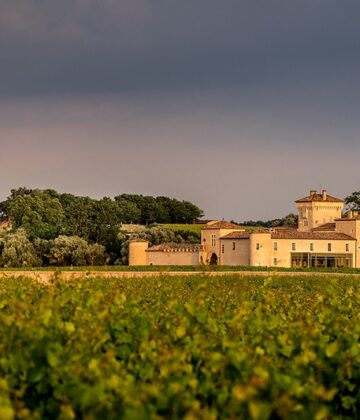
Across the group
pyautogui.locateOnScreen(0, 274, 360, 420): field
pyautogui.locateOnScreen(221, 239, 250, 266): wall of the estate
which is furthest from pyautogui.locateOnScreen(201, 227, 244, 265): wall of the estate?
pyautogui.locateOnScreen(0, 274, 360, 420): field

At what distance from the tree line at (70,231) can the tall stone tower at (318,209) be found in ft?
43.6

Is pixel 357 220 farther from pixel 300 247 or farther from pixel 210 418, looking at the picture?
pixel 210 418

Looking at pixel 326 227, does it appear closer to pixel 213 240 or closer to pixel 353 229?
pixel 353 229

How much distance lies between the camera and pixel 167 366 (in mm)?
6863

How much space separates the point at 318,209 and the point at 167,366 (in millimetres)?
69634

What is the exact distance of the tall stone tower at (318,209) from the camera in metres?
75.4

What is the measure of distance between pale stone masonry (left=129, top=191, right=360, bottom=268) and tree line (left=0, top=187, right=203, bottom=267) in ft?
16.1

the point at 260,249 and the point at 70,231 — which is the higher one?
the point at 70,231

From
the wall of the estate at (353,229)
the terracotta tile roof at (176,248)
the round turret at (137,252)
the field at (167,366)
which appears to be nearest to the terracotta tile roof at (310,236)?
the wall of the estate at (353,229)

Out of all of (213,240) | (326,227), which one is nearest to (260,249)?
(213,240)

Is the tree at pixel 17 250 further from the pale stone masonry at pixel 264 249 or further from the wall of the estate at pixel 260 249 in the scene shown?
the wall of the estate at pixel 260 249

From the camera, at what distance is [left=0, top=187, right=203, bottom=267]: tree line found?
68.9m

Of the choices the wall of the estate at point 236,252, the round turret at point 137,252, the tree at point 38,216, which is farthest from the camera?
the tree at point 38,216

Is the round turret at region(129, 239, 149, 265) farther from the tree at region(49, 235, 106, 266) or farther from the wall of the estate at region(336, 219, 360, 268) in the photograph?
the wall of the estate at region(336, 219, 360, 268)
